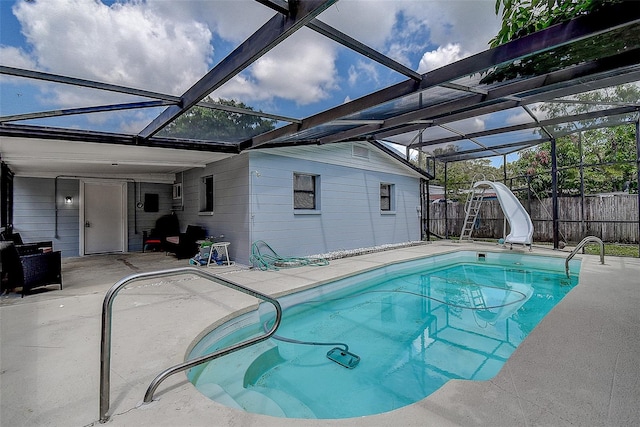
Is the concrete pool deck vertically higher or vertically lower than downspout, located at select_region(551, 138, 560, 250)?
lower

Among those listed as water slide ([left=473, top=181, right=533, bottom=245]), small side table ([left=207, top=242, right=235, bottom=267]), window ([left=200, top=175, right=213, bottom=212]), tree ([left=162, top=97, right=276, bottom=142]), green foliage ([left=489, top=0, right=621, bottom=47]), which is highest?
tree ([left=162, top=97, right=276, bottom=142])

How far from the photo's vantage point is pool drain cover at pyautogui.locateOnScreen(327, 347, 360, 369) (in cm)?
311

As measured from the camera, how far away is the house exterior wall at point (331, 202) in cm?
700

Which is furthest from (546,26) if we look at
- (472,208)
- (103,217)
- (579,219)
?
(579,219)

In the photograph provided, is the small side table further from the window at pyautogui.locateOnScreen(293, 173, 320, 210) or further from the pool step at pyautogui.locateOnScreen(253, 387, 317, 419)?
the pool step at pyautogui.locateOnScreen(253, 387, 317, 419)

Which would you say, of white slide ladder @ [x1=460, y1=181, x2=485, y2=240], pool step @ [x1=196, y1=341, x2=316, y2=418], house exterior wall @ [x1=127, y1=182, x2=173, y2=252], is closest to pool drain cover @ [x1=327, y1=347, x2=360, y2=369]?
pool step @ [x1=196, y1=341, x2=316, y2=418]

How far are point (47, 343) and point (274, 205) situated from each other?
15.8 ft

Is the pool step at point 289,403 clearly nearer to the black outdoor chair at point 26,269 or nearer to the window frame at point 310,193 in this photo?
the black outdoor chair at point 26,269

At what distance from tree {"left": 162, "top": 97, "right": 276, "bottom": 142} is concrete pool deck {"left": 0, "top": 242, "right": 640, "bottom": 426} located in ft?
8.76

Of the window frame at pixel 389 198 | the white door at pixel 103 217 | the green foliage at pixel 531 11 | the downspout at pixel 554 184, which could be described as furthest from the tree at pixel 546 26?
the white door at pixel 103 217

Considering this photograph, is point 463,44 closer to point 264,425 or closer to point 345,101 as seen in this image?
point 345,101

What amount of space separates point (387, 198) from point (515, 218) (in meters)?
4.24

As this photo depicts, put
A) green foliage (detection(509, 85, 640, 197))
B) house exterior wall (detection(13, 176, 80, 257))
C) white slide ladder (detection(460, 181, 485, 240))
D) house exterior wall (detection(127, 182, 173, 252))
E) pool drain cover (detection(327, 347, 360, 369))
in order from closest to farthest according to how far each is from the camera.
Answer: pool drain cover (detection(327, 347, 360, 369)) < house exterior wall (detection(13, 176, 80, 257)) < house exterior wall (detection(127, 182, 173, 252)) < white slide ladder (detection(460, 181, 485, 240)) < green foliage (detection(509, 85, 640, 197))

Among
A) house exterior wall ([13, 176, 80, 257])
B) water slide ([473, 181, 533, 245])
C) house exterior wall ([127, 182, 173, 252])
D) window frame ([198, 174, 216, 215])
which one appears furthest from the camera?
house exterior wall ([127, 182, 173, 252])
